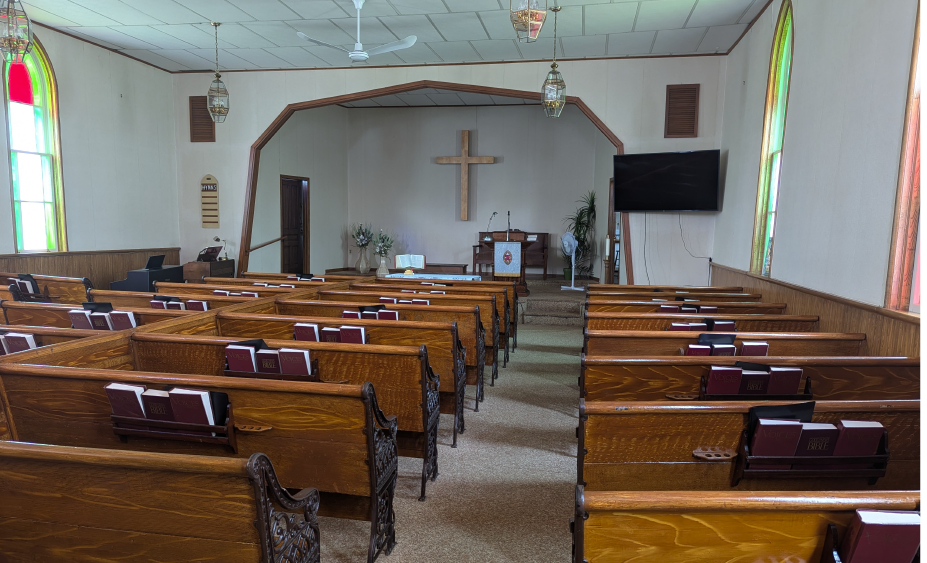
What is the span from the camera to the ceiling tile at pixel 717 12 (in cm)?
552

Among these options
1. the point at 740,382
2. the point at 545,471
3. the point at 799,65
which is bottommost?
the point at 545,471

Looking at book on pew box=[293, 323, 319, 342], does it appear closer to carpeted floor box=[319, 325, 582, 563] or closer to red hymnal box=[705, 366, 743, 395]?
carpeted floor box=[319, 325, 582, 563]

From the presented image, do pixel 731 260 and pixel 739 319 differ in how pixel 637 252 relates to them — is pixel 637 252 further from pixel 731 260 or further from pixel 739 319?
pixel 739 319

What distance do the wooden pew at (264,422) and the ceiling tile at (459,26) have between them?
205 inches

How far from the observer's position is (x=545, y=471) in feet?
9.21

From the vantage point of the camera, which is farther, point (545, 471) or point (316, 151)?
point (316, 151)

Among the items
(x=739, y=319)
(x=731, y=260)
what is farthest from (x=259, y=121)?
(x=739, y=319)

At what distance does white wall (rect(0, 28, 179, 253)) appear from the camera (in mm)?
6688

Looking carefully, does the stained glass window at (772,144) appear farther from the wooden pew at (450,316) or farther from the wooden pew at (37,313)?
the wooden pew at (37,313)

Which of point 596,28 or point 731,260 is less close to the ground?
point 596,28

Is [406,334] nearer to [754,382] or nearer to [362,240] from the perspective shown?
[754,382]

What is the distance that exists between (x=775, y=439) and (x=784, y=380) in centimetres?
67

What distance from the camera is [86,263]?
6988 mm

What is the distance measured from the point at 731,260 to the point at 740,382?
4.60 metres
